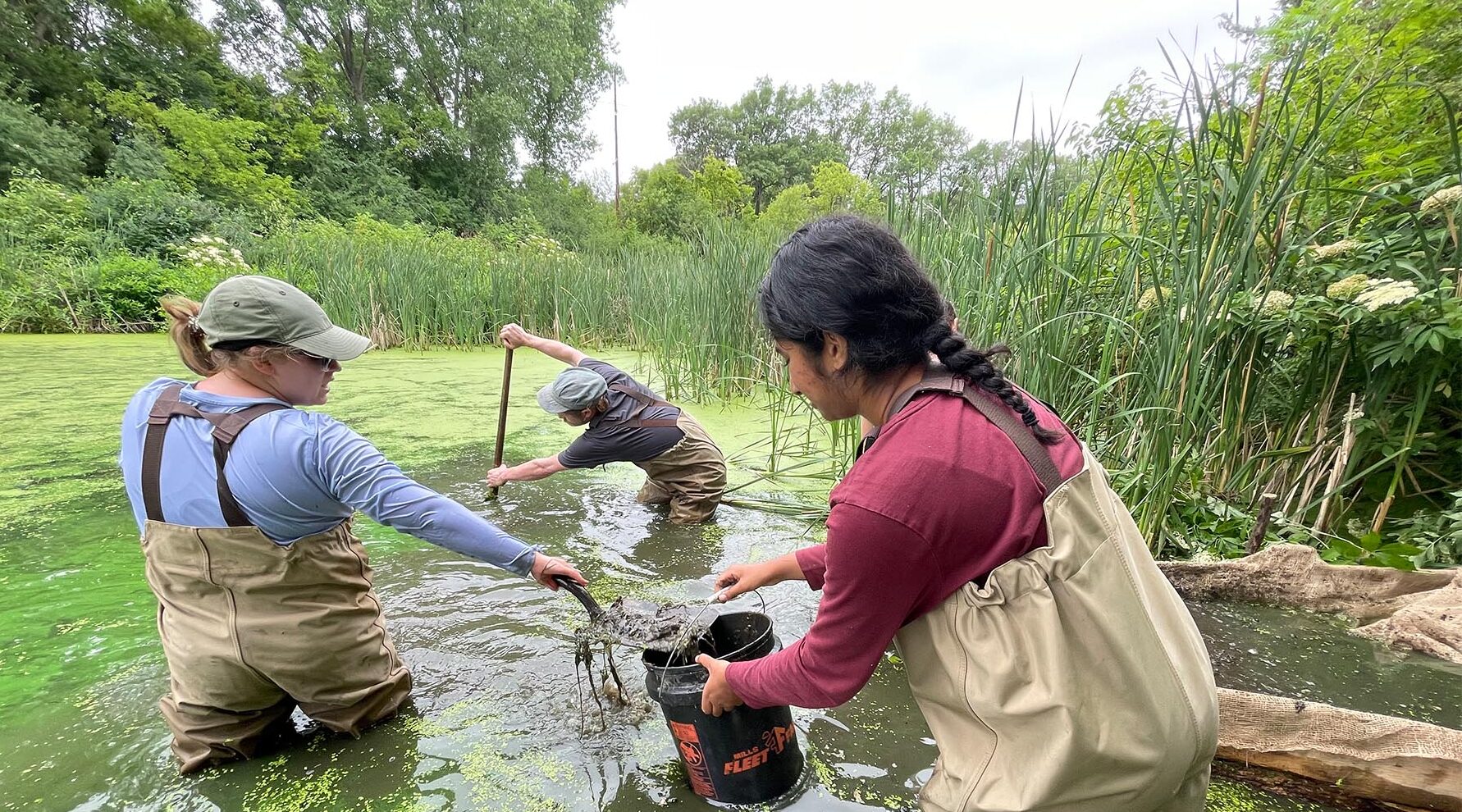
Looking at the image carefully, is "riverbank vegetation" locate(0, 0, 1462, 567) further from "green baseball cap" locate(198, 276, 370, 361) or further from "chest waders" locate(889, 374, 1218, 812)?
"green baseball cap" locate(198, 276, 370, 361)

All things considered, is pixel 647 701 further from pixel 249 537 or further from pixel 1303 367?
pixel 1303 367

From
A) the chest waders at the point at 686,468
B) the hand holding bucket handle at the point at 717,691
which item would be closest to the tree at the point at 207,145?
the chest waders at the point at 686,468

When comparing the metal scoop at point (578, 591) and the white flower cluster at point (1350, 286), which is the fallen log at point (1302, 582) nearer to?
the white flower cluster at point (1350, 286)

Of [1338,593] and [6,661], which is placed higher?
[1338,593]

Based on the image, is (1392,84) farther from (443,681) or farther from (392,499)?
(443,681)

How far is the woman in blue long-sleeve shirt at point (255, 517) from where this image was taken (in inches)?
54.3

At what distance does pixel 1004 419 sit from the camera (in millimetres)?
926

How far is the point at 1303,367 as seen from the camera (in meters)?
2.40

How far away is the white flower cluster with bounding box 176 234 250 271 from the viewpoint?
9.22 m

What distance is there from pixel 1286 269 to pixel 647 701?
102 inches

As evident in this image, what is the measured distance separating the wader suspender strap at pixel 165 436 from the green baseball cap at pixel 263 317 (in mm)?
159

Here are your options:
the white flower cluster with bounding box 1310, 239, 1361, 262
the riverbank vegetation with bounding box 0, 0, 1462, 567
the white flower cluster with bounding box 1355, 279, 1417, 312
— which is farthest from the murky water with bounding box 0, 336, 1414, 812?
the white flower cluster with bounding box 1310, 239, 1361, 262

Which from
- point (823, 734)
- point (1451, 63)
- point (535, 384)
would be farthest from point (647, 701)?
point (535, 384)

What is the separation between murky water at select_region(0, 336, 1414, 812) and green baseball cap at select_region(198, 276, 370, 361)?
96 cm
